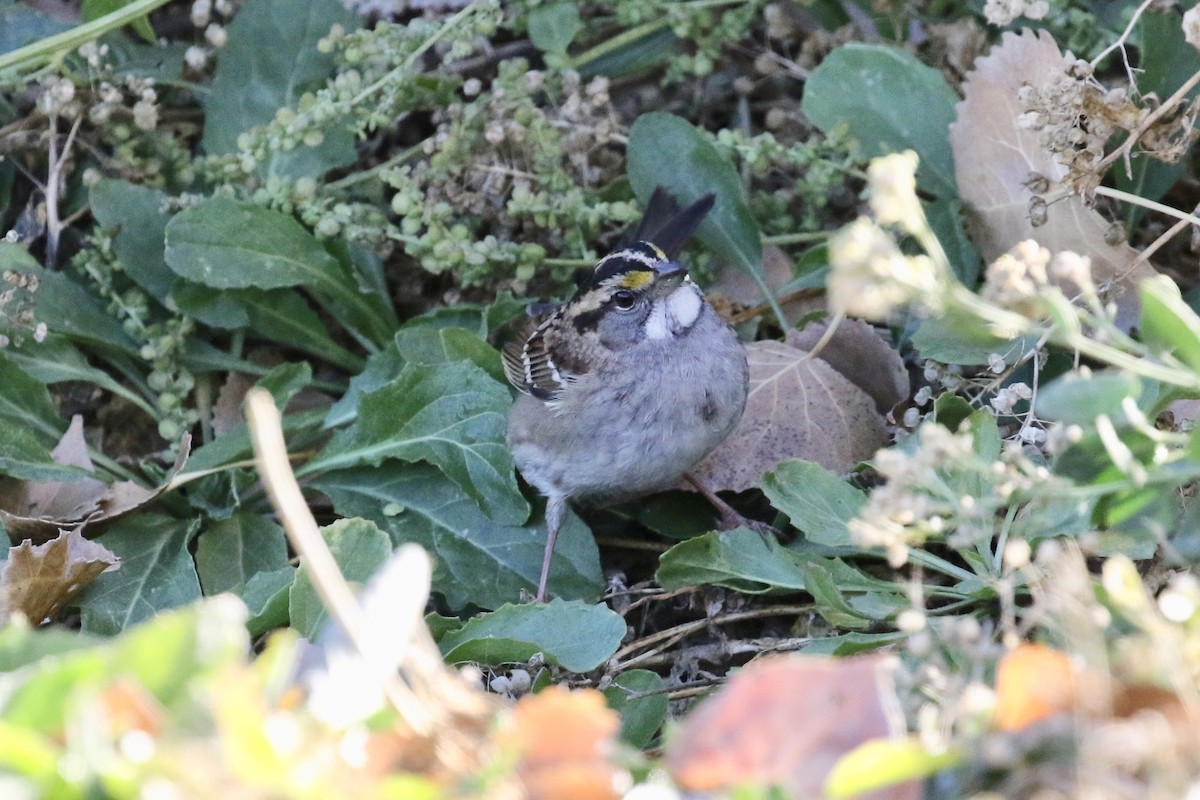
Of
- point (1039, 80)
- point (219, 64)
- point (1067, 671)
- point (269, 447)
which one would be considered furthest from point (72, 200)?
point (1067, 671)

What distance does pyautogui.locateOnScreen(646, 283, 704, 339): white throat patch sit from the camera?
2859 mm

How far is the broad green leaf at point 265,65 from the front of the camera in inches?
124

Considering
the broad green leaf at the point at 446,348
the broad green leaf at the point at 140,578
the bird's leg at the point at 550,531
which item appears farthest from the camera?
the broad green leaf at the point at 446,348

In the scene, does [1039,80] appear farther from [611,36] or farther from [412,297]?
[412,297]

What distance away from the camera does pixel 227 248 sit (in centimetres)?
291

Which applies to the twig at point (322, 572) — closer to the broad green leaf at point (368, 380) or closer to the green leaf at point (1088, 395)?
the green leaf at point (1088, 395)

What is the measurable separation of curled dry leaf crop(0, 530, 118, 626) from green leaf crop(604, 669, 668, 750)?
0.95 metres

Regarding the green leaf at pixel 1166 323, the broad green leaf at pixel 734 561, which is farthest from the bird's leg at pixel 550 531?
the green leaf at pixel 1166 323

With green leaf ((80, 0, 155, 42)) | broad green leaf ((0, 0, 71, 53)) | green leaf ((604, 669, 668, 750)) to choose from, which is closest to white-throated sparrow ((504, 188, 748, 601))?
green leaf ((604, 669, 668, 750))

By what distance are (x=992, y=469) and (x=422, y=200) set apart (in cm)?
184

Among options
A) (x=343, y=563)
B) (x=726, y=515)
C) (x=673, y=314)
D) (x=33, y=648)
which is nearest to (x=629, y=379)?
(x=673, y=314)

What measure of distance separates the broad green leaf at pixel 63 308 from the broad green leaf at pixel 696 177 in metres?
1.18

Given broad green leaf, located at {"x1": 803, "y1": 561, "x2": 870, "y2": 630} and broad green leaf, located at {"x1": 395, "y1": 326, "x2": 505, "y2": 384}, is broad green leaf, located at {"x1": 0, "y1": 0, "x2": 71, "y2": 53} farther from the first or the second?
broad green leaf, located at {"x1": 803, "y1": 561, "x2": 870, "y2": 630}

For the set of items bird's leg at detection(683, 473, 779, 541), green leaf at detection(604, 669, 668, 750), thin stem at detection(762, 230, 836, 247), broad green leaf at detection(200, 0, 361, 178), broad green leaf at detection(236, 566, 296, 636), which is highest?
broad green leaf at detection(200, 0, 361, 178)
